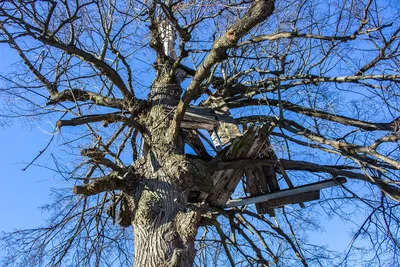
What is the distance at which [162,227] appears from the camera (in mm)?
3854

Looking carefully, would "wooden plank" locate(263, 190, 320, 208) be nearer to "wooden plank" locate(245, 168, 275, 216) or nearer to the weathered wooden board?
"wooden plank" locate(245, 168, 275, 216)

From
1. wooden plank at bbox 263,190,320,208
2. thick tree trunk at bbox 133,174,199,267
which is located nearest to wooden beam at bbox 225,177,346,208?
wooden plank at bbox 263,190,320,208

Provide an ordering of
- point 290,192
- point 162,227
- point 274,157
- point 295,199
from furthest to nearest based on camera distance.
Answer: point 295,199
point 290,192
point 274,157
point 162,227

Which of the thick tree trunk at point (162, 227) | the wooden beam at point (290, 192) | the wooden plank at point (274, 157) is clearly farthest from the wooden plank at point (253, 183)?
the thick tree trunk at point (162, 227)

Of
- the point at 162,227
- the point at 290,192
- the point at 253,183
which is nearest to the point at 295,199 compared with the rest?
the point at 290,192

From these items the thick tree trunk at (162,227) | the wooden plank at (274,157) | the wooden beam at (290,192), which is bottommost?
the thick tree trunk at (162,227)

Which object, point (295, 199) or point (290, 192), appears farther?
point (295, 199)

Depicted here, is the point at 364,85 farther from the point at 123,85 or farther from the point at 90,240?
the point at 90,240

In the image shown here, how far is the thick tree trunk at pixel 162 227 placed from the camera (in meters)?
3.66

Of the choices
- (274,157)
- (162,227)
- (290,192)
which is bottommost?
(162,227)

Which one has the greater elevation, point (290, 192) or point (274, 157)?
point (274, 157)

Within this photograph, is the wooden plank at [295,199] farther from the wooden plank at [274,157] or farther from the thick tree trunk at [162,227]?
the thick tree trunk at [162,227]

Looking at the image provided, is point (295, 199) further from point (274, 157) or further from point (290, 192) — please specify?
point (274, 157)

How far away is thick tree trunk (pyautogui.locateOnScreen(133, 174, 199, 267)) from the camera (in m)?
3.66
